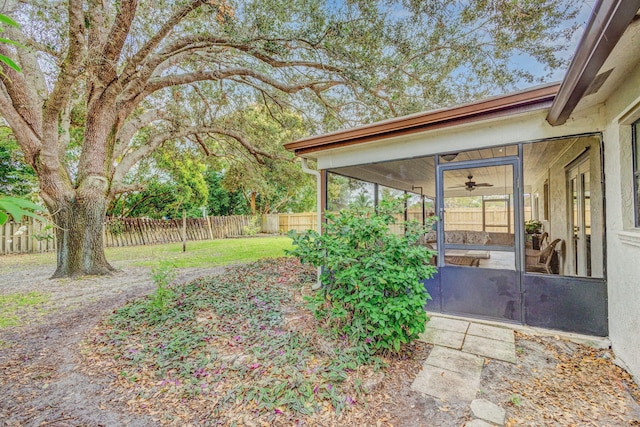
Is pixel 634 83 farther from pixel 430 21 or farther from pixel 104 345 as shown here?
pixel 104 345

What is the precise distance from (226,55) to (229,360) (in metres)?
5.60

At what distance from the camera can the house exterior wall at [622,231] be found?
8.62 ft

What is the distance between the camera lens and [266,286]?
17.5 feet

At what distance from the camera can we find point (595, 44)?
76.9 inches

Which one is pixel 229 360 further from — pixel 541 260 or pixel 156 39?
pixel 156 39

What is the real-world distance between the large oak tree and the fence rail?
148 centimetres

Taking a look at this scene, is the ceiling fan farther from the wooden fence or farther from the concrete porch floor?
the wooden fence

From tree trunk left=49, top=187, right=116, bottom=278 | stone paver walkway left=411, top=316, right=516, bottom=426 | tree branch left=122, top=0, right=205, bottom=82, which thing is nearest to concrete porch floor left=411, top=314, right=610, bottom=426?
stone paver walkway left=411, top=316, right=516, bottom=426

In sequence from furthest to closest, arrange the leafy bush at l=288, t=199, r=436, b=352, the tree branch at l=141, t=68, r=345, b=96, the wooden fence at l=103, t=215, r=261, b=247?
the wooden fence at l=103, t=215, r=261, b=247 < the tree branch at l=141, t=68, r=345, b=96 < the leafy bush at l=288, t=199, r=436, b=352

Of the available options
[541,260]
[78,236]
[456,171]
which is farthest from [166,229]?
[541,260]

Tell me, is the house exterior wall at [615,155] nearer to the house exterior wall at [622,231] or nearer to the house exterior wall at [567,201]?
the house exterior wall at [622,231]

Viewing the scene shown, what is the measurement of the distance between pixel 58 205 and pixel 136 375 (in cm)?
520

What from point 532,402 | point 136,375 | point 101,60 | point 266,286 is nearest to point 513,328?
point 532,402

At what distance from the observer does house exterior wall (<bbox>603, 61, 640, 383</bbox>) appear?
8.62 ft
